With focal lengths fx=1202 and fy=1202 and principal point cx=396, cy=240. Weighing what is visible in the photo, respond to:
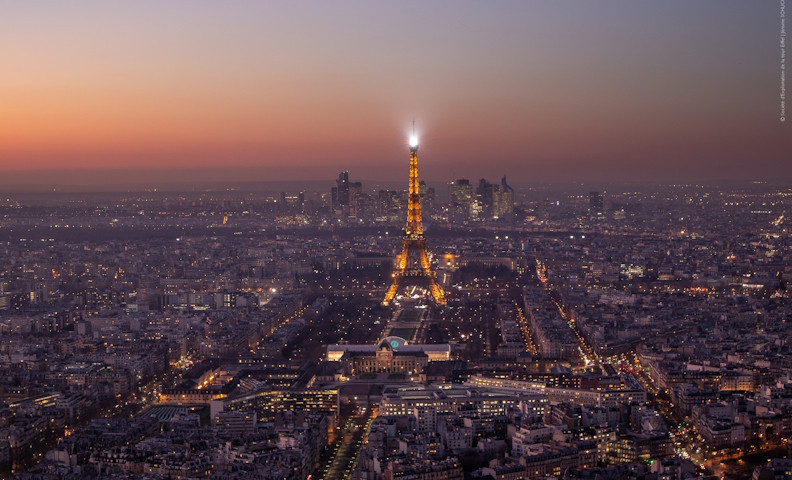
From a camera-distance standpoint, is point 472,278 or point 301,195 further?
point 301,195

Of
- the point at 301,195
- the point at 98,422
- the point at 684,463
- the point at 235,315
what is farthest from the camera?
the point at 301,195

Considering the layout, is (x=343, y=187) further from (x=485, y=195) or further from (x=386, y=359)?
(x=386, y=359)

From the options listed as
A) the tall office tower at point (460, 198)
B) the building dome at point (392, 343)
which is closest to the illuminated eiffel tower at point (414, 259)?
the building dome at point (392, 343)

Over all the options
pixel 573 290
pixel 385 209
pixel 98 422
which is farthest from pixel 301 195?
pixel 98 422

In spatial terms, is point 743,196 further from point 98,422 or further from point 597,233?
point 98,422

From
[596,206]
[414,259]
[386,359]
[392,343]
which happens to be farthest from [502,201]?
[386,359]

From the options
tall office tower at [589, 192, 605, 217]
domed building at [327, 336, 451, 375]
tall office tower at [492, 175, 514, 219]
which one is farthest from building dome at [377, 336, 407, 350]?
tall office tower at [492, 175, 514, 219]

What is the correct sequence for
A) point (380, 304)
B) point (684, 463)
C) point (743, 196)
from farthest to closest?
1. point (743, 196)
2. point (380, 304)
3. point (684, 463)

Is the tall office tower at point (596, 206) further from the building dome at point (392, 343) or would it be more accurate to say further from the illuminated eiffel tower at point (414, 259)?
the building dome at point (392, 343)
